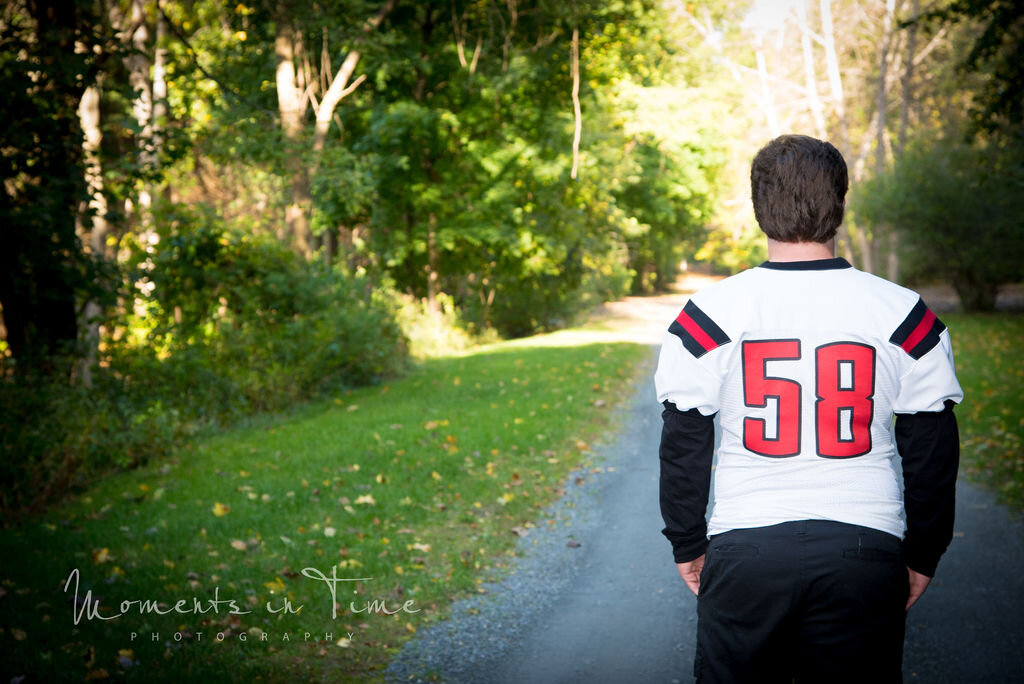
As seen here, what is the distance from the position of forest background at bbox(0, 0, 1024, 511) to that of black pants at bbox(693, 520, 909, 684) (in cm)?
705

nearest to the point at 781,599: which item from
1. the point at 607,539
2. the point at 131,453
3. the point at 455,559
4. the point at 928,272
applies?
the point at 455,559

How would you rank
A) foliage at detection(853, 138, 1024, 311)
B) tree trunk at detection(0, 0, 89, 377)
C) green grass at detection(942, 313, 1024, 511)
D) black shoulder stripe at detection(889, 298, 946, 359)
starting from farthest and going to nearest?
foliage at detection(853, 138, 1024, 311) < green grass at detection(942, 313, 1024, 511) < tree trunk at detection(0, 0, 89, 377) < black shoulder stripe at detection(889, 298, 946, 359)

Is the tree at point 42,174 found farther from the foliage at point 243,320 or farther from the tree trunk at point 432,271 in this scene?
the tree trunk at point 432,271

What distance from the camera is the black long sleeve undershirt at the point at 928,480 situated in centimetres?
235

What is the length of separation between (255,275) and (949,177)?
2247cm

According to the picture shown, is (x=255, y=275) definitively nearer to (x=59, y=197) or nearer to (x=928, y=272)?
(x=59, y=197)

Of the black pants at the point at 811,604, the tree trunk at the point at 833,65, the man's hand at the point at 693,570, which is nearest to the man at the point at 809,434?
the black pants at the point at 811,604

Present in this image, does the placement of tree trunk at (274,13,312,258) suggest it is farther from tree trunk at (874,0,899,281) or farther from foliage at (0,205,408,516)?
tree trunk at (874,0,899,281)

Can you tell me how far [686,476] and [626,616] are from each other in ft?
9.84

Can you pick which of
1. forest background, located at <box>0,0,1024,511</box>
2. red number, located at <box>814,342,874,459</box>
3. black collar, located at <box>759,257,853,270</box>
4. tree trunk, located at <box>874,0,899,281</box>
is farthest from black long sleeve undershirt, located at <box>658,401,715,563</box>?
tree trunk, located at <box>874,0,899,281</box>

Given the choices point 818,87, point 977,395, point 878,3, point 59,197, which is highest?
point 878,3

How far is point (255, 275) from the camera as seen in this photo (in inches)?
539

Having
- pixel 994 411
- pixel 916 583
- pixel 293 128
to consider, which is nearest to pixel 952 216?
pixel 994 411

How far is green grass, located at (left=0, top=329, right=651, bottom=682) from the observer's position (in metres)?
4.60
